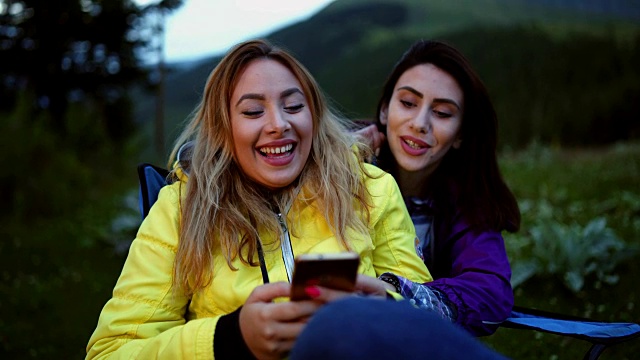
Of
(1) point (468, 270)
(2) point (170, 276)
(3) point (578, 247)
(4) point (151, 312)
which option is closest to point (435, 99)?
(1) point (468, 270)

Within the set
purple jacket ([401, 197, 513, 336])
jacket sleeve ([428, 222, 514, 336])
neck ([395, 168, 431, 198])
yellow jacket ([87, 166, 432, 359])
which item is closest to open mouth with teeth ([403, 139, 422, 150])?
neck ([395, 168, 431, 198])

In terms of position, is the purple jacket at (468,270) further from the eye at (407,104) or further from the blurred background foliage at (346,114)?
the blurred background foliage at (346,114)

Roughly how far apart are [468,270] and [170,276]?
4.25 ft

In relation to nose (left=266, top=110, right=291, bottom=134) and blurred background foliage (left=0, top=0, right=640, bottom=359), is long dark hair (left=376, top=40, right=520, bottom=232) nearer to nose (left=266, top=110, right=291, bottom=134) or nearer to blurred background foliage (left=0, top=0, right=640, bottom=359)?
blurred background foliage (left=0, top=0, right=640, bottom=359)

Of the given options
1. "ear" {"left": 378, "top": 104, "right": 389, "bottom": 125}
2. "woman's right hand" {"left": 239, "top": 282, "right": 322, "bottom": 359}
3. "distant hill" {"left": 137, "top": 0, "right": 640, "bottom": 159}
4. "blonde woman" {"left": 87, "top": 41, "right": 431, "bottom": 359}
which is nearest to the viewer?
"woman's right hand" {"left": 239, "top": 282, "right": 322, "bottom": 359}

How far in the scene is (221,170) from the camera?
2352mm

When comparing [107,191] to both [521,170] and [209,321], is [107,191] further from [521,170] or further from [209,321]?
[209,321]

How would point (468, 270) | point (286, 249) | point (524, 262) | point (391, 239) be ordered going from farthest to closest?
point (524, 262)
point (468, 270)
point (391, 239)
point (286, 249)

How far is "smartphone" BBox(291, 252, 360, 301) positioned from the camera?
1560mm

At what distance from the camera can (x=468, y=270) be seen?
2707mm

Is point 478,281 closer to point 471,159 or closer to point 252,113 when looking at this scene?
point 471,159

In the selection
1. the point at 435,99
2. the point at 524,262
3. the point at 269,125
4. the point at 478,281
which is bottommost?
the point at 524,262

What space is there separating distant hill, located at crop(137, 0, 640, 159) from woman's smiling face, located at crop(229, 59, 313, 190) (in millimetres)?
9238

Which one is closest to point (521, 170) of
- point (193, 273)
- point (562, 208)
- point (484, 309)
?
point (562, 208)
